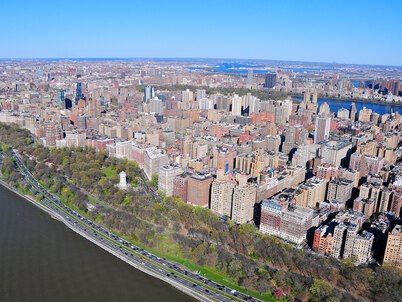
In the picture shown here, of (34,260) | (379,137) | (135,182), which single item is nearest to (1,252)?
(34,260)

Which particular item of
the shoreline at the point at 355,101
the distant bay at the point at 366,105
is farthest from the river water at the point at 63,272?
the shoreline at the point at 355,101

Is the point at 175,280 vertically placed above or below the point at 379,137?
below

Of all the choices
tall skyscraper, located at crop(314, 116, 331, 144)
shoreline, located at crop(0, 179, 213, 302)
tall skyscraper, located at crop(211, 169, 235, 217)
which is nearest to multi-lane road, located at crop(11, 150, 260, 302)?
shoreline, located at crop(0, 179, 213, 302)

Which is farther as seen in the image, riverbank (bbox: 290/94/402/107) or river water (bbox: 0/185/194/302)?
riverbank (bbox: 290/94/402/107)

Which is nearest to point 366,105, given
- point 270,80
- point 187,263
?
point 270,80

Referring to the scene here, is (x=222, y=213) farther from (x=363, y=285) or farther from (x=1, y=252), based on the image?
(x=1, y=252)

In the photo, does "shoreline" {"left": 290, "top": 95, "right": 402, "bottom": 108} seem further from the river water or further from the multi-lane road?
the river water
